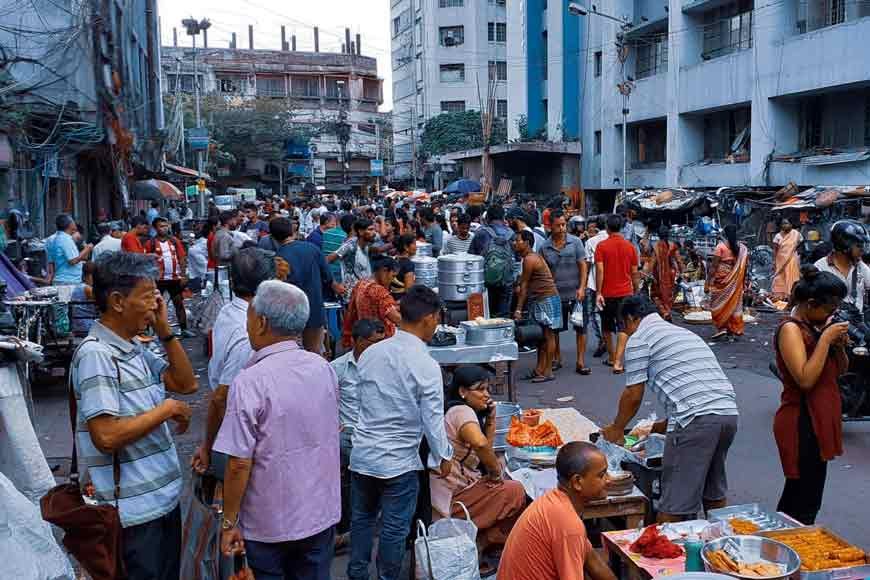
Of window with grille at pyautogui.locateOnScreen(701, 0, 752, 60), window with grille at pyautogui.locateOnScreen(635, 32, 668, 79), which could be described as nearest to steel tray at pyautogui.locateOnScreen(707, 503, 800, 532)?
window with grille at pyautogui.locateOnScreen(701, 0, 752, 60)

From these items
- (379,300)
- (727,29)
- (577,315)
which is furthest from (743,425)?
(727,29)

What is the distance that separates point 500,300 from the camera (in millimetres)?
10156

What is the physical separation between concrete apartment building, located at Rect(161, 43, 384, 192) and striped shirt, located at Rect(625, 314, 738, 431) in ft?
187

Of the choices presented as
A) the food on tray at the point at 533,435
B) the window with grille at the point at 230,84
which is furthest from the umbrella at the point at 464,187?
the window with grille at the point at 230,84

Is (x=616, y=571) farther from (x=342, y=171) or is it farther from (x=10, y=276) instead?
(x=342, y=171)

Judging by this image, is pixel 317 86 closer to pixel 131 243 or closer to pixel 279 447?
pixel 131 243

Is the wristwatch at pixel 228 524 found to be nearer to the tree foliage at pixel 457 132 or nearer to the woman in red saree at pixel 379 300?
the woman in red saree at pixel 379 300

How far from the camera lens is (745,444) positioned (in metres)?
7.27

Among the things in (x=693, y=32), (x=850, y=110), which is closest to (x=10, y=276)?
(x=850, y=110)

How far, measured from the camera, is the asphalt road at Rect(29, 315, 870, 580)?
19.4 feet

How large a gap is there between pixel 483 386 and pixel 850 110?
20.8m

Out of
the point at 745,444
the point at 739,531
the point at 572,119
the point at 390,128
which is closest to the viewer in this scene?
the point at 739,531

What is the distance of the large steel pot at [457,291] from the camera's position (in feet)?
29.8

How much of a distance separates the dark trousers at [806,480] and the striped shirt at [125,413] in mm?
3403
